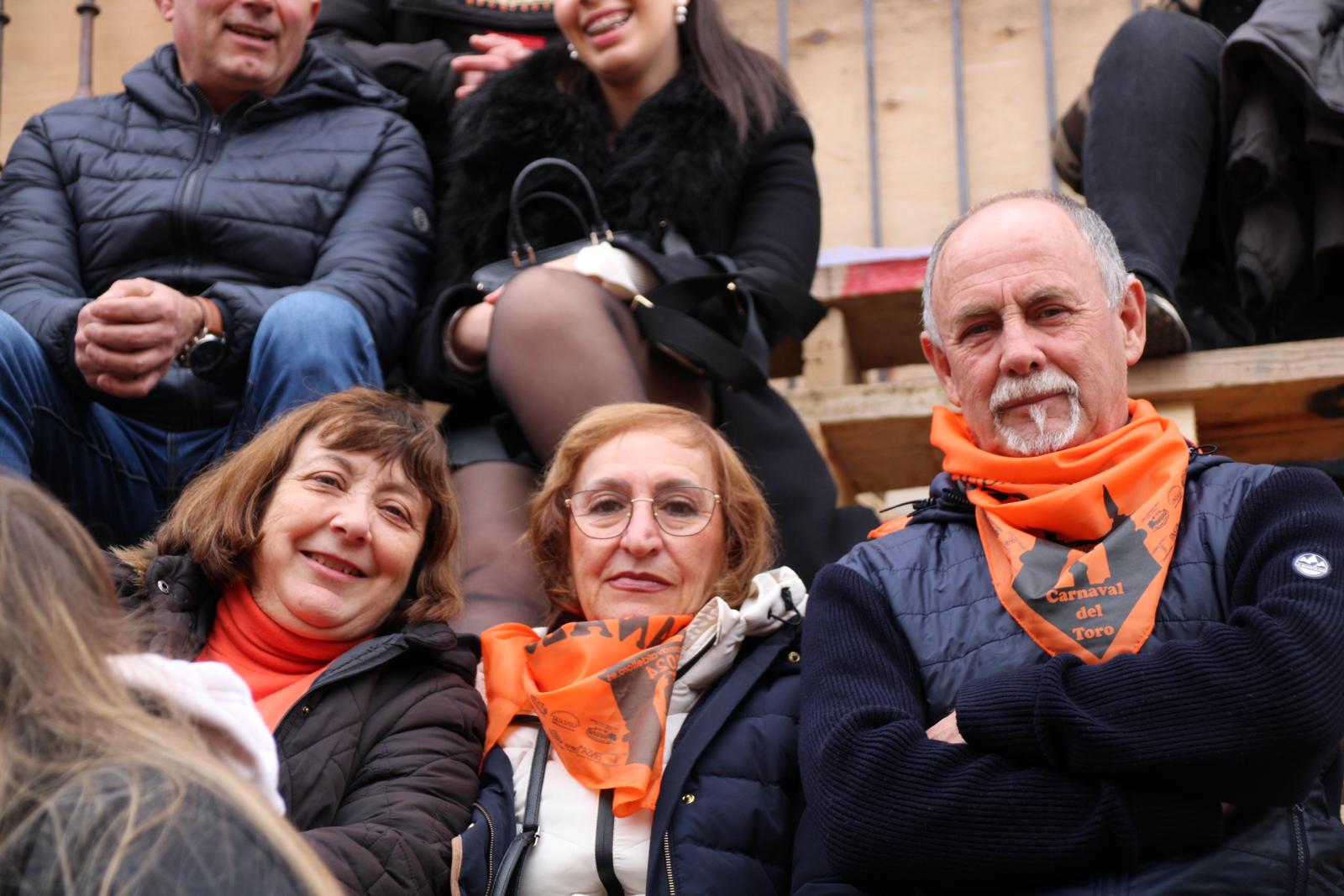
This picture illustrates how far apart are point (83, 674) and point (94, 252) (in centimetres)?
235

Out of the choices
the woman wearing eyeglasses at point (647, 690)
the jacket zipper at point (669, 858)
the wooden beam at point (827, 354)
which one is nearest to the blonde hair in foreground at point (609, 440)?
the woman wearing eyeglasses at point (647, 690)

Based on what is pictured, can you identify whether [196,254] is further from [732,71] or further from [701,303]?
[732,71]

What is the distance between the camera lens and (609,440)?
9.37ft

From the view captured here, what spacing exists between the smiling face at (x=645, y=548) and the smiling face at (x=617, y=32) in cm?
116

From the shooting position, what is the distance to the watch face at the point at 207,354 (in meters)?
3.14

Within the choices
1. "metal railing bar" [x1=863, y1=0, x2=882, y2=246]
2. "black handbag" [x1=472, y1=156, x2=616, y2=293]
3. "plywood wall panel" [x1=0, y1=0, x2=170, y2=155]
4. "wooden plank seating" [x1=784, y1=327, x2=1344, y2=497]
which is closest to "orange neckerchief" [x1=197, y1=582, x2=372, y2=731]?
"black handbag" [x1=472, y1=156, x2=616, y2=293]

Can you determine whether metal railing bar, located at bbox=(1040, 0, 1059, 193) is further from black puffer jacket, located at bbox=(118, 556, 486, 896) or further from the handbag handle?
black puffer jacket, located at bbox=(118, 556, 486, 896)

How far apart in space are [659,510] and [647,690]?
1.21 feet

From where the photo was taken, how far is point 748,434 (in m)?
3.31

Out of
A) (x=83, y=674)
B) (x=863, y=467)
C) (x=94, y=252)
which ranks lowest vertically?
(x=863, y=467)

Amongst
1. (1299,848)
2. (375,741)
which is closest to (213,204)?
(375,741)

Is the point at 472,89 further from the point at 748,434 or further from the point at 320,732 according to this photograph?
the point at 320,732

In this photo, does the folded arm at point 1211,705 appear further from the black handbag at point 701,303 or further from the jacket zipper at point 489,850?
the black handbag at point 701,303

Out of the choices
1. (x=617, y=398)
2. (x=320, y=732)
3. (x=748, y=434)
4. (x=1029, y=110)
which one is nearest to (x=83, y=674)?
(x=320, y=732)
